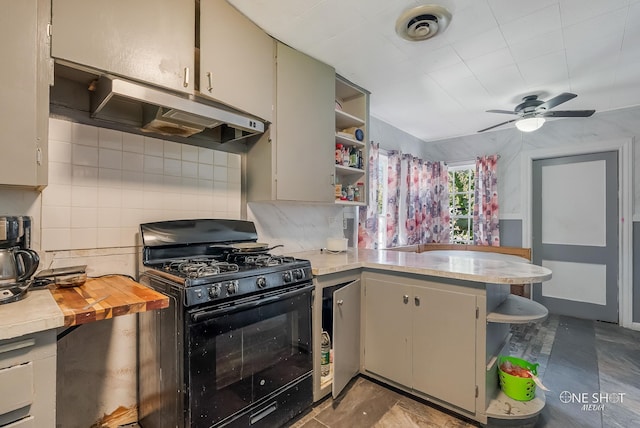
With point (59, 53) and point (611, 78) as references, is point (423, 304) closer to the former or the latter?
point (59, 53)

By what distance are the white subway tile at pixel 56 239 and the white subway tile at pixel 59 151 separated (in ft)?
1.13

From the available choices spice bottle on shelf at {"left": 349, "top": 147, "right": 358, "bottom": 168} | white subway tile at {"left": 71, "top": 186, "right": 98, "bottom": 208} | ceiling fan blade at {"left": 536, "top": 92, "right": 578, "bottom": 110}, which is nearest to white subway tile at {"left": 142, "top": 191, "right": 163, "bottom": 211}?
white subway tile at {"left": 71, "top": 186, "right": 98, "bottom": 208}

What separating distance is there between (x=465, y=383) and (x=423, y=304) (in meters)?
0.47

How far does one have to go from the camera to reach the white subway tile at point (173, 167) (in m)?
1.83

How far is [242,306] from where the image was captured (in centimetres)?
141

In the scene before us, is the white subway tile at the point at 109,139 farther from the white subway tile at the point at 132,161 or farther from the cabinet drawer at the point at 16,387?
the cabinet drawer at the point at 16,387

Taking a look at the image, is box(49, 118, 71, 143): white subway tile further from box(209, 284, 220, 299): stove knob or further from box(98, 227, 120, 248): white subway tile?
box(209, 284, 220, 299): stove knob

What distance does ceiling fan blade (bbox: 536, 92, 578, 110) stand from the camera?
2536 mm

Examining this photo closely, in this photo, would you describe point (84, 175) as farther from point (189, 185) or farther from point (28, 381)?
point (28, 381)

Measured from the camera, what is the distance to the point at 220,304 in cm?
134

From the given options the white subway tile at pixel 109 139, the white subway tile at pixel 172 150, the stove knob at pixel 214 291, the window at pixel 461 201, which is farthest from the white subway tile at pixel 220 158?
the window at pixel 461 201

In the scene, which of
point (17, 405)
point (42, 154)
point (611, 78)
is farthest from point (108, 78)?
point (611, 78)

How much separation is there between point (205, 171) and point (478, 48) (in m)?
2.13

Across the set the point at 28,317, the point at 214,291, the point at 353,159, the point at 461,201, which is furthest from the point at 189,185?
the point at 461,201
